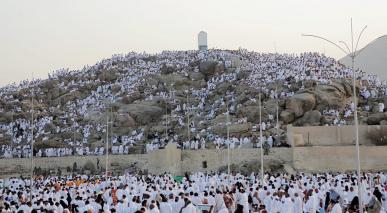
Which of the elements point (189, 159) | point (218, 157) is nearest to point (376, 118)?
point (218, 157)

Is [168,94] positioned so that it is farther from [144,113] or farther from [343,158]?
[343,158]

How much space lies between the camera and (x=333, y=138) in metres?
37.8

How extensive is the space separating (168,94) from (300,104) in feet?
62.6

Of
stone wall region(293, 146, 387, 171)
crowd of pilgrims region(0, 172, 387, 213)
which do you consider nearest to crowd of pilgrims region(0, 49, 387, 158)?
stone wall region(293, 146, 387, 171)

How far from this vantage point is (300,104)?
151 feet

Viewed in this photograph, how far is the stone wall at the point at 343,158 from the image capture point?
34844 millimetres

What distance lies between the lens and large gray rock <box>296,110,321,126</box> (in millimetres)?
44406

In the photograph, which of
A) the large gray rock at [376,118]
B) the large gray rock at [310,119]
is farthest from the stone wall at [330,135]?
the large gray rock at [310,119]

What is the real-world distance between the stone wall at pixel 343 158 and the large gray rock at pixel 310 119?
30.3ft

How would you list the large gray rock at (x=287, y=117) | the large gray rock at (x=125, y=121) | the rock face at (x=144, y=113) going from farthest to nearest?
1. the rock face at (x=144, y=113)
2. the large gray rock at (x=125, y=121)
3. the large gray rock at (x=287, y=117)

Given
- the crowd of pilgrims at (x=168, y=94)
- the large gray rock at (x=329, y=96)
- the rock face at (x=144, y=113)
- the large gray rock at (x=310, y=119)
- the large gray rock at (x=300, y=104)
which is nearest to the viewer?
the large gray rock at (x=310, y=119)

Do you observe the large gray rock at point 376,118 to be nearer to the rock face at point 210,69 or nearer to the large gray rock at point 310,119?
the large gray rock at point 310,119

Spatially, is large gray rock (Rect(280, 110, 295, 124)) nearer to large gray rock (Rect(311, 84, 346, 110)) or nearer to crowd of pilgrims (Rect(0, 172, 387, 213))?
large gray rock (Rect(311, 84, 346, 110))

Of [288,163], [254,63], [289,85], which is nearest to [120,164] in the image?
[288,163]
